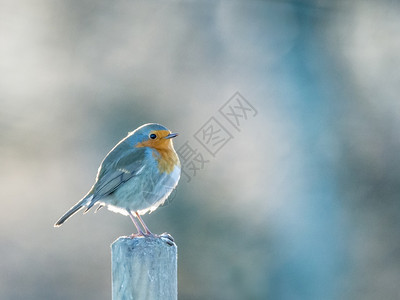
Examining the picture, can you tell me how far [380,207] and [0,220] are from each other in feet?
18.9

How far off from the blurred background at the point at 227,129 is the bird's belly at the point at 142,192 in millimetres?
3815

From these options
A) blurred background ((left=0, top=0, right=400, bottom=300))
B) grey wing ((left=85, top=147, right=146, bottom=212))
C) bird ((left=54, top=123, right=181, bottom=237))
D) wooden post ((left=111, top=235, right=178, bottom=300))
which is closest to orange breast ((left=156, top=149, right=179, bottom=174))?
bird ((left=54, top=123, right=181, bottom=237))

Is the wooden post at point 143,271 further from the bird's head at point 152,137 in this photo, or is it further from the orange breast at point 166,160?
the bird's head at point 152,137

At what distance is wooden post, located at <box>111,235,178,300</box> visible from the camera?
126 inches

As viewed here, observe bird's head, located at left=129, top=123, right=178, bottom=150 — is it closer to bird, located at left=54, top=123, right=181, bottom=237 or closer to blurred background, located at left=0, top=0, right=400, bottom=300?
bird, located at left=54, top=123, right=181, bottom=237

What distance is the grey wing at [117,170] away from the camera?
15.6 feet

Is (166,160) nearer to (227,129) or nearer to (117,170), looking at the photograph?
(117,170)

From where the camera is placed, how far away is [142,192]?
15.6 ft

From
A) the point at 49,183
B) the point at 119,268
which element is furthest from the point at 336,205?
the point at 119,268

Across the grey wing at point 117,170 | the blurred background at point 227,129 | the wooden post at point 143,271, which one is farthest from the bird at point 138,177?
the blurred background at point 227,129

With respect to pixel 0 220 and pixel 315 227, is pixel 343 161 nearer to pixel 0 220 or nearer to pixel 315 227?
pixel 315 227

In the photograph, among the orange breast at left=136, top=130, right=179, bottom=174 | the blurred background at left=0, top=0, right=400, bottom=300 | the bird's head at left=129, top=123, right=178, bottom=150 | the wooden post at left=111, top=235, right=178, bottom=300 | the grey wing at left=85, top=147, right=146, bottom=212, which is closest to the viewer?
the wooden post at left=111, top=235, right=178, bottom=300

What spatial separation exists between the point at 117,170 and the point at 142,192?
0.24 meters

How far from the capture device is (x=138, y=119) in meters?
9.73
